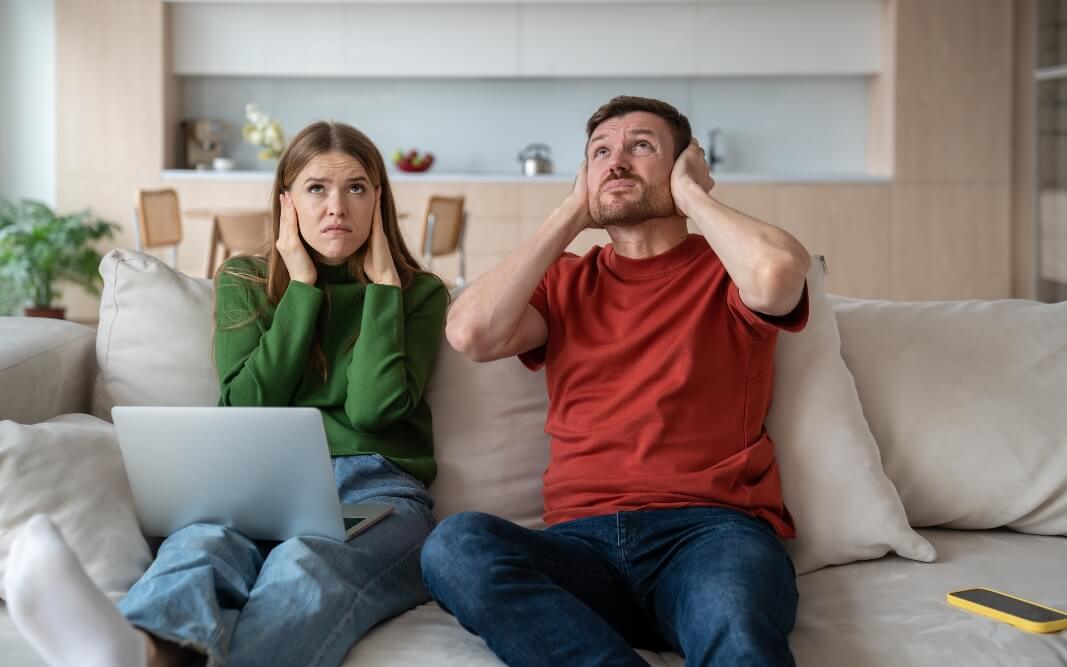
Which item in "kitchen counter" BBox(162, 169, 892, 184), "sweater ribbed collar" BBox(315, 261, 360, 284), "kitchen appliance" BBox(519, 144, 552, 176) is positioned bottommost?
"sweater ribbed collar" BBox(315, 261, 360, 284)

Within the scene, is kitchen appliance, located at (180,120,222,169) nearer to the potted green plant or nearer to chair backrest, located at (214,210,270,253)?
the potted green plant

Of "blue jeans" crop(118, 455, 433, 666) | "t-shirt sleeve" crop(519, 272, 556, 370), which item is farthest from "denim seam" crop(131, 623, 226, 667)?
"t-shirt sleeve" crop(519, 272, 556, 370)

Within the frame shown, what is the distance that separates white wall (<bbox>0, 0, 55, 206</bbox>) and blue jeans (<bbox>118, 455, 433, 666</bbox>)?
19.3 feet

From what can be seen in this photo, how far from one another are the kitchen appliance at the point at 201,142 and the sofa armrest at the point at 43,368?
16.0 ft

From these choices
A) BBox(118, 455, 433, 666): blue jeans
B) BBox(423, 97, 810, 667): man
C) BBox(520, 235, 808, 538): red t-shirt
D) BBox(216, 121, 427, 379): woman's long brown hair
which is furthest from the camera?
BBox(216, 121, 427, 379): woman's long brown hair

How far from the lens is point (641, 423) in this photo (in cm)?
176

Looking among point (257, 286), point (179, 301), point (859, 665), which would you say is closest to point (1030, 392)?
point (859, 665)

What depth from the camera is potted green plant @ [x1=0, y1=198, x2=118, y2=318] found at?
5.93 meters

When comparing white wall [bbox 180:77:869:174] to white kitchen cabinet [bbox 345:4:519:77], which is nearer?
white kitchen cabinet [bbox 345:4:519:77]

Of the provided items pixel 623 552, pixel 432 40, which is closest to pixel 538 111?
pixel 432 40

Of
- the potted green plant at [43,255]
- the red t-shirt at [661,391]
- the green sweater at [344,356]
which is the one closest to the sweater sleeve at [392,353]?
the green sweater at [344,356]

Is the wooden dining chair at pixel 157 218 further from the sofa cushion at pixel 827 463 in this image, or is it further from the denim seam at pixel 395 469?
the sofa cushion at pixel 827 463

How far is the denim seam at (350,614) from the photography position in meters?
1.42

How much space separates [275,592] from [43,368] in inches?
29.9
